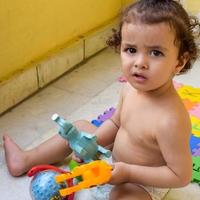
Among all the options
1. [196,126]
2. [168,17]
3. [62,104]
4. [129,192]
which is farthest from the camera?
[62,104]

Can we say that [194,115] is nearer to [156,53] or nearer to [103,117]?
[103,117]

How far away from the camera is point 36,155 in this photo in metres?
0.92

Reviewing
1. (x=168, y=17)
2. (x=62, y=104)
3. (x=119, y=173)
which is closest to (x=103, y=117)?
(x=62, y=104)

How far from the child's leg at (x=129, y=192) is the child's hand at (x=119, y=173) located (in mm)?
22

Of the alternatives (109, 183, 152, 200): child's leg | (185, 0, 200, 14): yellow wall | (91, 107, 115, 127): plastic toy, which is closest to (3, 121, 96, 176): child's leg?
(91, 107, 115, 127): plastic toy

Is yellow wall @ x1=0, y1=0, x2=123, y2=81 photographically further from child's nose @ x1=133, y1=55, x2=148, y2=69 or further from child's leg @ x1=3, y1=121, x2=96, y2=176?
child's nose @ x1=133, y1=55, x2=148, y2=69

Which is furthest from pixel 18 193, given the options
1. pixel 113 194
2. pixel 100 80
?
pixel 100 80

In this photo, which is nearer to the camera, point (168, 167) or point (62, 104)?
point (168, 167)

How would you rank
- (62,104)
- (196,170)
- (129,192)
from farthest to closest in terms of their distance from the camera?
(62,104) < (196,170) < (129,192)

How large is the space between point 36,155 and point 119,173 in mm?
277

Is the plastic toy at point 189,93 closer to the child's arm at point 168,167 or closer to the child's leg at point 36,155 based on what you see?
the child's leg at point 36,155

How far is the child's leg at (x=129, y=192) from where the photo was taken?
0.74 metres

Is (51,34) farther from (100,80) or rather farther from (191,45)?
(191,45)

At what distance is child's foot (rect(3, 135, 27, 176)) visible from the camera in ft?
2.96
